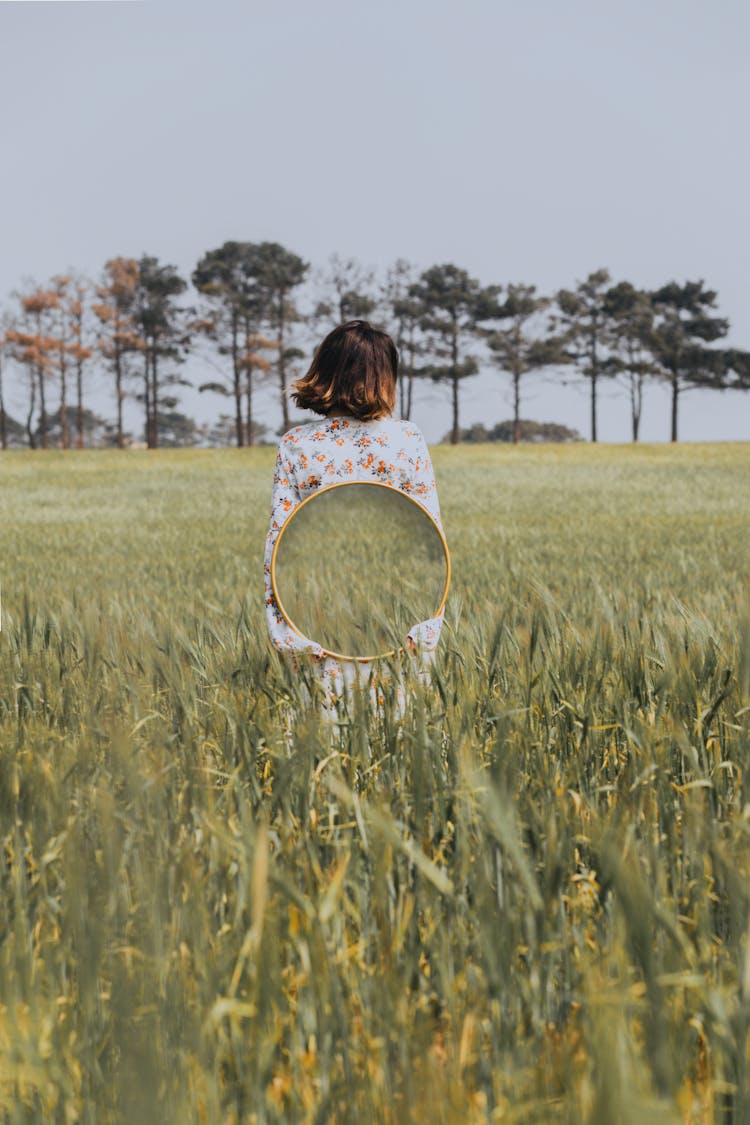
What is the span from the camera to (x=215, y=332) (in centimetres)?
5881

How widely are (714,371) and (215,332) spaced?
33.2 m

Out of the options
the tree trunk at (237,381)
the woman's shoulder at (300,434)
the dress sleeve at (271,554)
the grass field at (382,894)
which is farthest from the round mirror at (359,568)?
the tree trunk at (237,381)

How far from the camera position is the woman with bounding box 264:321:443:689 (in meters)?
3.00

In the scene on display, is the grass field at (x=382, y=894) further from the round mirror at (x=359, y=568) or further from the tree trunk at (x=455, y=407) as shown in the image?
the tree trunk at (x=455, y=407)

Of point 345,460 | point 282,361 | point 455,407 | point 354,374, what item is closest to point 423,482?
point 345,460

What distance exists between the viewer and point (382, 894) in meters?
1.01

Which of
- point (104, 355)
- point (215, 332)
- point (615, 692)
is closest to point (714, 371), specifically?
point (215, 332)

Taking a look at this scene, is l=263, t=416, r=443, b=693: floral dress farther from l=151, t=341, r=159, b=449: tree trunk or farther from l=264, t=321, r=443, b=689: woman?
l=151, t=341, r=159, b=449: tree trunk

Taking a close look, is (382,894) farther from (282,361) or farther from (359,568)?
(282,361)

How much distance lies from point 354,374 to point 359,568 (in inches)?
25.9

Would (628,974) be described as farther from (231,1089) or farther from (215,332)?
(215,332)

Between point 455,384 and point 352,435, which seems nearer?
point 352,435

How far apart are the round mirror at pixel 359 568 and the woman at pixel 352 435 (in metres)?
0.25

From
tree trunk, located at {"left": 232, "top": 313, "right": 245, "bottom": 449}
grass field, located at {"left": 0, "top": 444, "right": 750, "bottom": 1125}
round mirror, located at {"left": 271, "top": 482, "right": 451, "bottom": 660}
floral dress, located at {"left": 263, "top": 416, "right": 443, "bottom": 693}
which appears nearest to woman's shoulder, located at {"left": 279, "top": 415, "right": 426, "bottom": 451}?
floral dress, located at {"left": 263, "top": 416, "right": 443, "bottom": 693}
